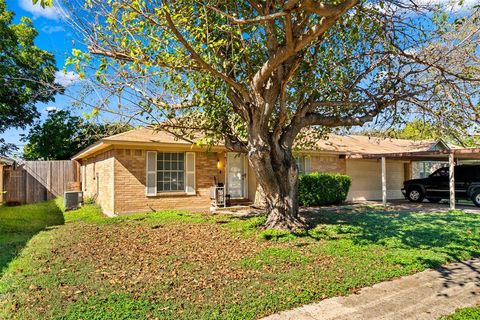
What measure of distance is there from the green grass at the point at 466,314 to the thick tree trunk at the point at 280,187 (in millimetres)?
4237

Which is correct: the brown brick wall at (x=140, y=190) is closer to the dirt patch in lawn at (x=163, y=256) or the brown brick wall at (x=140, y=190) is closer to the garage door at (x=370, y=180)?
the dirt patch in lawn at (x=163, y=256)

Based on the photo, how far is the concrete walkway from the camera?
3676 mm

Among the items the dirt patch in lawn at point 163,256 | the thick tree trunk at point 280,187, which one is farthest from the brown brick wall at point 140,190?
the thick tree trunk at point 280,187

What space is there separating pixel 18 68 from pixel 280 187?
18551mm

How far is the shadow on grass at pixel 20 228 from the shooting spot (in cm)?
644

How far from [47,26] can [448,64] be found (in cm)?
991

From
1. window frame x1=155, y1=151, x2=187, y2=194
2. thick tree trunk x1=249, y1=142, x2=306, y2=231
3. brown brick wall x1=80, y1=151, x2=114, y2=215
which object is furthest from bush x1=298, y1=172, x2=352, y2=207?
brown brick wall x1=80, y1=151, x2=114, y2=215

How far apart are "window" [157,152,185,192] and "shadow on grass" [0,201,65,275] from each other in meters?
3.60

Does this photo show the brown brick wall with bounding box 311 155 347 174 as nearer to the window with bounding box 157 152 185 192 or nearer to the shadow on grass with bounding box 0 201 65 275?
the window with bounding box 157 152 185 192

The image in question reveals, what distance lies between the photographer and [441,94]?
360 inches

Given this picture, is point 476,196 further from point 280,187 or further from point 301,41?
point 301,41

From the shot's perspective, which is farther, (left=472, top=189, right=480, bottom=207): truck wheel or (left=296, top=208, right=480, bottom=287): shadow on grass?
(left=472, top=189, right=480, bottom=207): truck wheel

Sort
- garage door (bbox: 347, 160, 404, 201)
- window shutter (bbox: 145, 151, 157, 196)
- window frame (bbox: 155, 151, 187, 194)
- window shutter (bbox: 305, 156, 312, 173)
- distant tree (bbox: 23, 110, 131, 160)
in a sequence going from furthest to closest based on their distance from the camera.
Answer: distant tree (bbox: 23, 110, 131, 160) → garage door (bbox: 347, 160, 404, 201) → window shutter (bbox: 305, 156, 312, 173) → window frame (bbox: 155, 151, 187, 194) → window shutter (bbox: 145, 151, 157, 196)

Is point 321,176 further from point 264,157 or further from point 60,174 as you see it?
point 60,174
